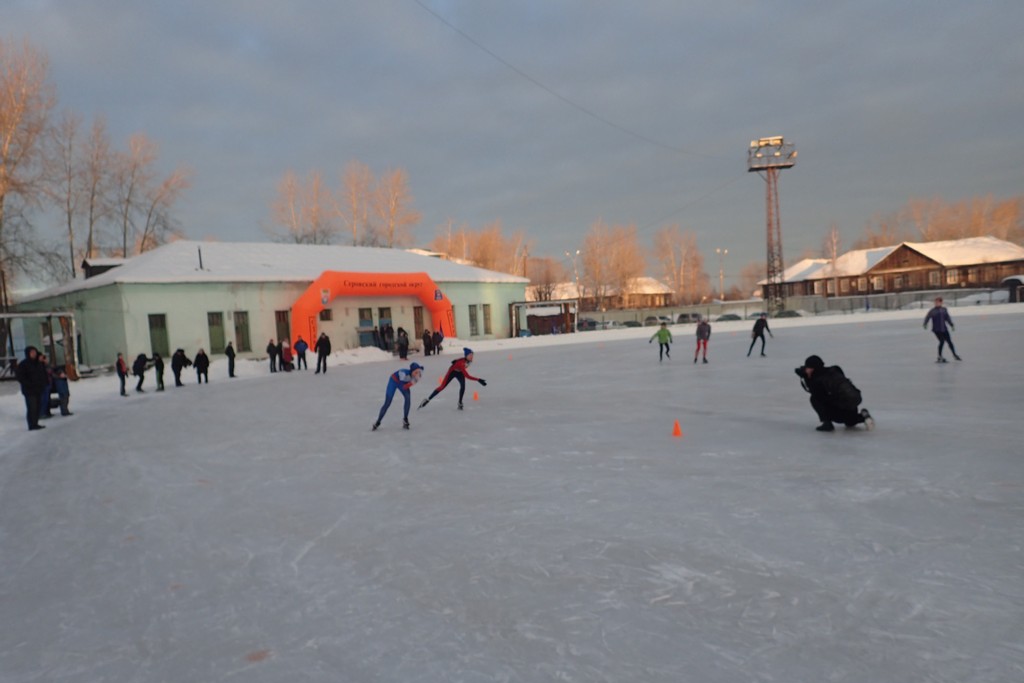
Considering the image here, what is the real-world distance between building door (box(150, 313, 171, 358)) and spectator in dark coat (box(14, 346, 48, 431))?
14.9m

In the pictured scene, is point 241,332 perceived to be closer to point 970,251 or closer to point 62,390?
point 62,390

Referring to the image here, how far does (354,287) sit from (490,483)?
24761 millimetres

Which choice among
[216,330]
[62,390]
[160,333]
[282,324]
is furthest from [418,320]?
[62,390]

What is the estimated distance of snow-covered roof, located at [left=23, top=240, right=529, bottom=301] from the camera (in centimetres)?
2667

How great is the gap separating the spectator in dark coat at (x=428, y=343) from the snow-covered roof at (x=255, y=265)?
6.50 m

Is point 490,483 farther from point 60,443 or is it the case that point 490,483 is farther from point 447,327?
point 447,327

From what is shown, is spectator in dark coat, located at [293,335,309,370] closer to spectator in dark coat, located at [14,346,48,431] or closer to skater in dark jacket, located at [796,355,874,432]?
spectator in dark coat, located at [14,346,48,431]

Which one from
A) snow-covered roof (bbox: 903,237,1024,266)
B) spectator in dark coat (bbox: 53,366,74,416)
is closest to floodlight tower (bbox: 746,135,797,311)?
snow-covered roof (bbox: 903,237,1024,266)

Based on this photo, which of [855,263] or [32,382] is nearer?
[32,382]

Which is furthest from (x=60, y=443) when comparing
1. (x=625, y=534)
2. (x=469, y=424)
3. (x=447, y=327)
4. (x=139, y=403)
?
(x=447, y=327)

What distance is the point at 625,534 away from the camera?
4.60 meters

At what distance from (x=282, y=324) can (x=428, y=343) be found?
23.3 feet

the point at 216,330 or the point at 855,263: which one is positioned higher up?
the point at 855,263

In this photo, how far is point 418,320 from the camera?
33844 millimetres
